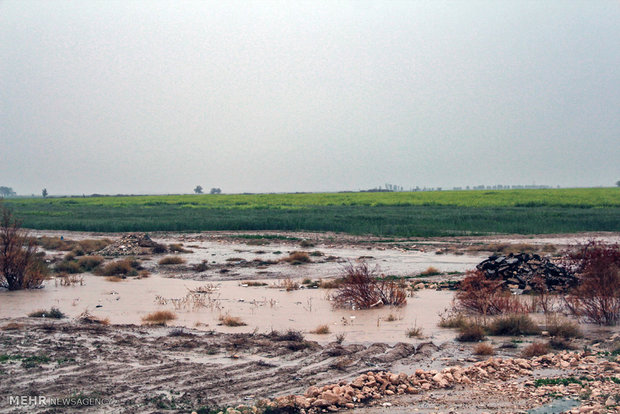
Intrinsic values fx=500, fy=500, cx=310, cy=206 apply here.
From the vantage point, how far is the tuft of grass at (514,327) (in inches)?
386

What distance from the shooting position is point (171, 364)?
7.75m

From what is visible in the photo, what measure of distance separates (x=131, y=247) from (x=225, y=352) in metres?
21.1

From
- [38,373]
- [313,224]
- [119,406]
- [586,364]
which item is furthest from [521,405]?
[313,224]

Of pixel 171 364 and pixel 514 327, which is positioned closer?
pixel 171 364

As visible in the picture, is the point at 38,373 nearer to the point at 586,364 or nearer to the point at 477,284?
the point at 586,364

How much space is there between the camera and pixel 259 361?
26.0 feet

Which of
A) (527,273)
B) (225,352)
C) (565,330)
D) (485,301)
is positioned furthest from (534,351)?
(527,273)

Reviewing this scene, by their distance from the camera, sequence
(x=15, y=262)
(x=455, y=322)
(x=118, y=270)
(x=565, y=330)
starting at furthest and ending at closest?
(x=118, y=270) → (x=15, y=262) → (x=455, y=322) → (x=565, y=330)

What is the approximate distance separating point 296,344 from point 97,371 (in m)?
3.24

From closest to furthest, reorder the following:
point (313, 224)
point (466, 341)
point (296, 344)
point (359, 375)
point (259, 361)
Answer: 1. point (359, 375)
2. point (259, 361)
3. point (296, 344)
4. point (466, 341)
5. point (313, 224)

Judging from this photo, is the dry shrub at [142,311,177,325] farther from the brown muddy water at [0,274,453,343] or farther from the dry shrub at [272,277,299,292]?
the dry shrub at [272,277,299,292]

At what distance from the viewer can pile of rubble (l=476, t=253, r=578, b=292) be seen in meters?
13.9

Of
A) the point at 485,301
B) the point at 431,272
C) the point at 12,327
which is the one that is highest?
the point at 485,301

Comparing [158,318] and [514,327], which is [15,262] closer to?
[158,318]
